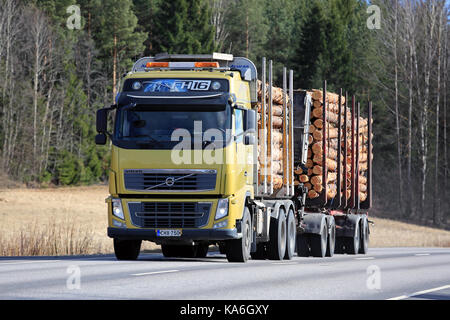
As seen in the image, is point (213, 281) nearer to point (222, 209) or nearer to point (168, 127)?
point (222, 209)

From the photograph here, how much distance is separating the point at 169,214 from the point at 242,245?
1657mm

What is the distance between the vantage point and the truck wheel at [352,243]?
2906 cm

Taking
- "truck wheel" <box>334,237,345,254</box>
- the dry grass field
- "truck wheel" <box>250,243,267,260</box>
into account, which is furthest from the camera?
the dry grass field

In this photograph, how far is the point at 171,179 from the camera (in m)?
18.8

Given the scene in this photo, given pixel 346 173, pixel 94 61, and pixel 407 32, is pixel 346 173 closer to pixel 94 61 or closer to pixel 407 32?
pixel 407 32

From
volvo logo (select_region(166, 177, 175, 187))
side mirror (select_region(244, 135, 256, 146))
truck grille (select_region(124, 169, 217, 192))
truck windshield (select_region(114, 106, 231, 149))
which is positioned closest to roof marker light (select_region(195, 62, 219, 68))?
truck windshield (select_region(114, 106, 231, 149))

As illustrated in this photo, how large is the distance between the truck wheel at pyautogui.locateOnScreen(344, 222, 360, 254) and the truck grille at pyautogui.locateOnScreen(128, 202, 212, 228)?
35.8ft

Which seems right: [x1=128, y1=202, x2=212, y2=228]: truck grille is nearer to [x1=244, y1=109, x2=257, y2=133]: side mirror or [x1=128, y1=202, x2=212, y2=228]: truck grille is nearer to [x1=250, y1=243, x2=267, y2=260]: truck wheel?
[x1=244, y1=109, x2=257, y2=133]: side mirror

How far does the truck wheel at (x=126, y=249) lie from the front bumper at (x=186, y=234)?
4.02ft

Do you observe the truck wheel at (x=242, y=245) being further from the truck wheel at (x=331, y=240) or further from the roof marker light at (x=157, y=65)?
the truck wheel at (x=331, y=240)

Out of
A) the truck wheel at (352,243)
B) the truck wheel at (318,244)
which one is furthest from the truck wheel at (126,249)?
the truck wheel at (352,243)

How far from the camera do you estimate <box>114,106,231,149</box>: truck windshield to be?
18625 mm

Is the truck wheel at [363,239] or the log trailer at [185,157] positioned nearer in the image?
the log trailer at [185,157]
